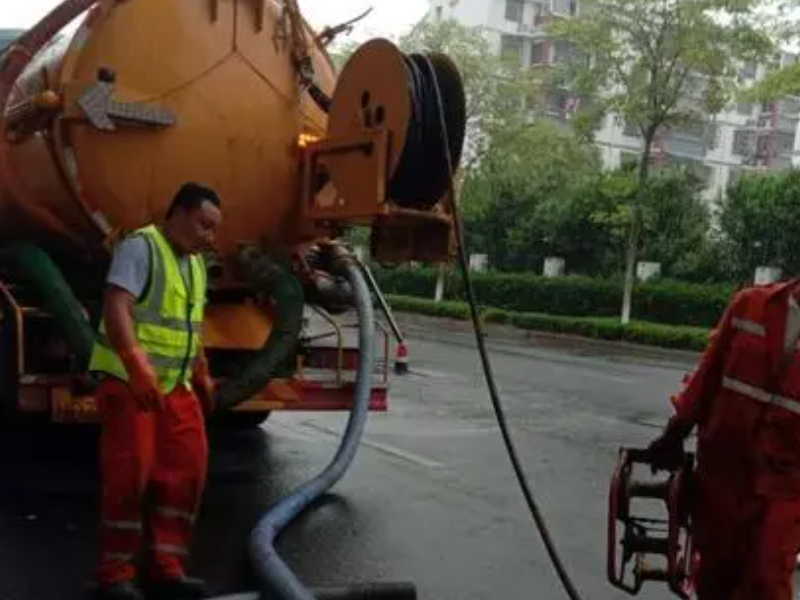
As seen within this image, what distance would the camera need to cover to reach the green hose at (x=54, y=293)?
5.23 m

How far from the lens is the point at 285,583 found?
12.7 ft

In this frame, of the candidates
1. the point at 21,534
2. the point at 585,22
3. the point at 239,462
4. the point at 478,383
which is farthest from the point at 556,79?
the point at 21,534

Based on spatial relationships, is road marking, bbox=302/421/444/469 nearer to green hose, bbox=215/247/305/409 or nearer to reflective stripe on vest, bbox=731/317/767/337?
green hose, bbox=215/247/305/409

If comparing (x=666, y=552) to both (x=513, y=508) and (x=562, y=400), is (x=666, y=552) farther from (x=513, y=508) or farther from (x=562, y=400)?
(x=562, y=400)

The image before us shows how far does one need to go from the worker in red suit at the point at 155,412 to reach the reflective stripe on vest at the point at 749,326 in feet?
6.16

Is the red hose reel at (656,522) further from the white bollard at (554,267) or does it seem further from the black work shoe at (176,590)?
the white bollard at (554,267)

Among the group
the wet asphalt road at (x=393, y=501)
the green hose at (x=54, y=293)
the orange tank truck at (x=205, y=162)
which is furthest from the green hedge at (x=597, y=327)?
the green hose at (x=54, y=293)

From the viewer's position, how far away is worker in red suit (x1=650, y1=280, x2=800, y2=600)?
309cm

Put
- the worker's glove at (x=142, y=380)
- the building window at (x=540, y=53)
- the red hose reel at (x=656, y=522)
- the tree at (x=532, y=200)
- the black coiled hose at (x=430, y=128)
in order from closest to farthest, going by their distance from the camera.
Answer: the red hose reel at (x=656, y=522) → the worker's glove at (x=142, y=380) → the black coiled hose at (x=430, y=128) → the tree at (x=532, y=200) → the building window at (x=540, y=53)

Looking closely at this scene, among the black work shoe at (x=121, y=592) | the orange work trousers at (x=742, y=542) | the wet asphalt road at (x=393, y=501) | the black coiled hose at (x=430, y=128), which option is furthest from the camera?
the black coiled hose at (x=430, y=128)

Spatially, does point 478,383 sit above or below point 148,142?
below

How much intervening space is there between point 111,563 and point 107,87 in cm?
226

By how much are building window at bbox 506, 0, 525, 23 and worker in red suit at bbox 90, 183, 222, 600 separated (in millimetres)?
62016

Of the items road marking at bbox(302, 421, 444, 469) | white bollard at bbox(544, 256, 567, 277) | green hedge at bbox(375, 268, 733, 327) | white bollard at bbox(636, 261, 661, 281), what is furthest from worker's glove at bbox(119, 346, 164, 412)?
white bollard at bbox(544, 256, 567, 277)
